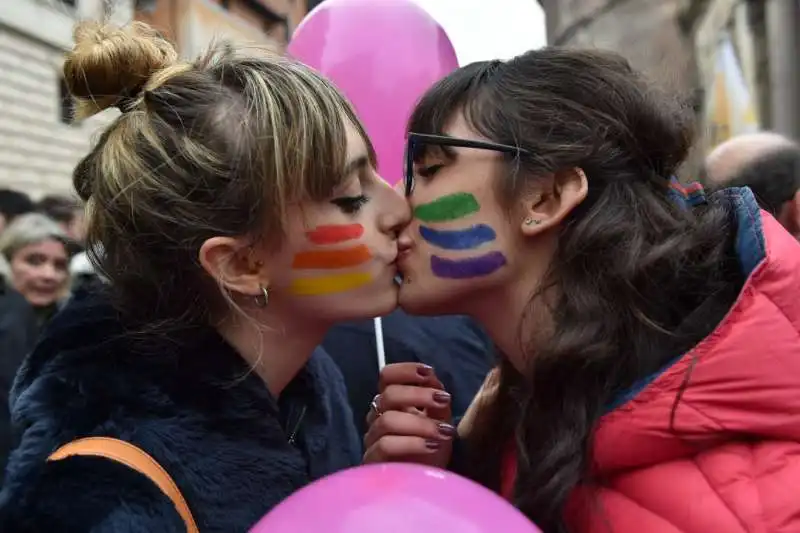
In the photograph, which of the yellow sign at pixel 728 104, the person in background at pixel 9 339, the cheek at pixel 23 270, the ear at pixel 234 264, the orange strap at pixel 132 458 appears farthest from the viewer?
the yellow sign at pixel 728 104

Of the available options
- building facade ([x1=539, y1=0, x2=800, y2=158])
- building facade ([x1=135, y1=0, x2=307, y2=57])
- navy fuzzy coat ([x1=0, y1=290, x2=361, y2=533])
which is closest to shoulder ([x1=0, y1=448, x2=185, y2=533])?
navy fuzzy coat ([x1=0, y1=290, x2=361, y2=533])

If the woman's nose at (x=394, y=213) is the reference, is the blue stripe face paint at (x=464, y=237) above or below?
below

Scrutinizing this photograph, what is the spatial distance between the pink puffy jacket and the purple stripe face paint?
40 centimetres

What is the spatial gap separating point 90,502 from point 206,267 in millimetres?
470

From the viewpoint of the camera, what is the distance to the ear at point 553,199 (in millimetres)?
1528

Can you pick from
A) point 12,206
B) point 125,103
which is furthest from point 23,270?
point 125,103

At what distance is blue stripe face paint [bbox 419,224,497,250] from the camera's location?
160 centimetres

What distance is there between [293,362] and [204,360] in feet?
0.74

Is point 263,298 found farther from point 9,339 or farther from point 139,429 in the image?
point 9,339

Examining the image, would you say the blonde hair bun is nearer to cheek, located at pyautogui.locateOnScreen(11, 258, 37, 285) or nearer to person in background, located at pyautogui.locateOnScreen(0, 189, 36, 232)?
cheek, located at pyautogui.locateOnScreen(11, 258, 37, 285)

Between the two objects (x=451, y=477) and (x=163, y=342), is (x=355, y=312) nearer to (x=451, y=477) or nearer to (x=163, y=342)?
(x=163, y=342)

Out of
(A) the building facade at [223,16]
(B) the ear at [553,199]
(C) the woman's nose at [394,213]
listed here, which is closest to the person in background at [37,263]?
(C) the woman's nose at [394,213]

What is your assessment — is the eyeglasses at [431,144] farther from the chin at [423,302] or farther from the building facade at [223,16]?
the building facade at [223,16]

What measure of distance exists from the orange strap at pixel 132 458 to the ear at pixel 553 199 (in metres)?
0.80
